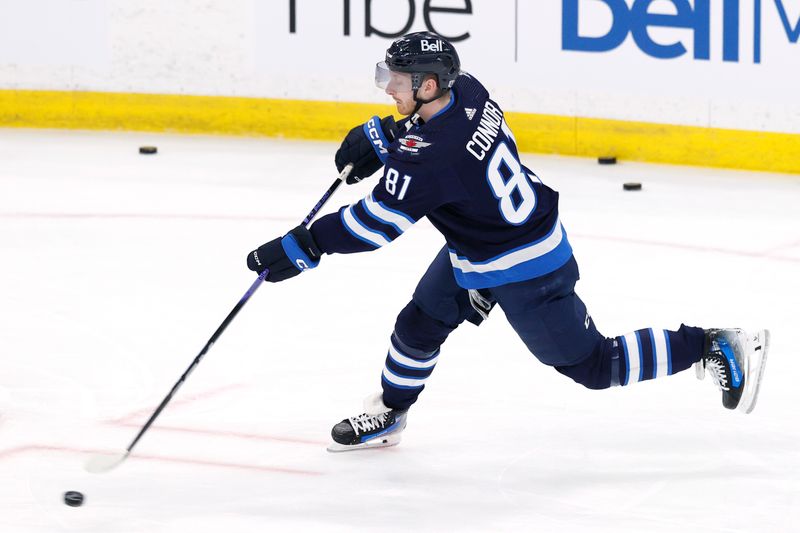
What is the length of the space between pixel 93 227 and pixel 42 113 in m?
2.33

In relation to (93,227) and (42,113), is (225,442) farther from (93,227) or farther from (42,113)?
(42,113)

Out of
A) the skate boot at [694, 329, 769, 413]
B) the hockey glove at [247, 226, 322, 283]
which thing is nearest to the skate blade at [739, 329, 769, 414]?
the skate boot at [694, 329, 769, 413]

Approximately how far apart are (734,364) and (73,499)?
1509 mm

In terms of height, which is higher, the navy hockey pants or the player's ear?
the player's ear

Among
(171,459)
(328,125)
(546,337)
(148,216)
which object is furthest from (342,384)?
(328,125)

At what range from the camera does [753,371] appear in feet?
11.4

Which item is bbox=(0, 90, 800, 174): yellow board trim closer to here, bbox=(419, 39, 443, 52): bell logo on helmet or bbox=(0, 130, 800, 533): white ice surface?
bbox=(0, 130, 800, 533): white ice surface

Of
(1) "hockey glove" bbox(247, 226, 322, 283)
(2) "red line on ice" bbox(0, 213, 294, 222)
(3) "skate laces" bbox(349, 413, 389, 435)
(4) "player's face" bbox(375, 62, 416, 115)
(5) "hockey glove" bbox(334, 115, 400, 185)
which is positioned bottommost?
(2) "red line on ice" bbox(0, 213, 294, 222)

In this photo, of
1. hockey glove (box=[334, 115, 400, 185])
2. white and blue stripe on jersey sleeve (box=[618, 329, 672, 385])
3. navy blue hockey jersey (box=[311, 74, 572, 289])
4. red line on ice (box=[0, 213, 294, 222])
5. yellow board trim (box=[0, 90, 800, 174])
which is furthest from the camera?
yellow board trim (box=[0, 90, 800, 174])

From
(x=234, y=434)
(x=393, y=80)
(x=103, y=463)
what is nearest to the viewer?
(x=393, y=80)

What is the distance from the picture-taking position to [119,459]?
3316 mm

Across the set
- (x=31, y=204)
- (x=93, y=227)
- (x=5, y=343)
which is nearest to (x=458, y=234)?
(x=5, y=343)

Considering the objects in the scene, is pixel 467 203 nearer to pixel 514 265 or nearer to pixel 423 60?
pixel 514 265

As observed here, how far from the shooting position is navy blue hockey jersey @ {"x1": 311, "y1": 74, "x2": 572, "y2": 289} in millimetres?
3080
